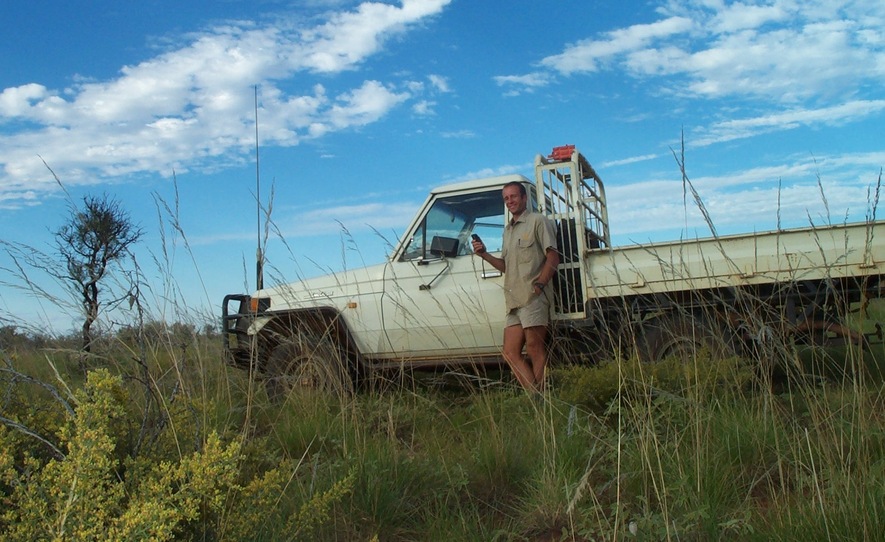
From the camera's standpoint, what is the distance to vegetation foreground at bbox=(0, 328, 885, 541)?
88.3 inches

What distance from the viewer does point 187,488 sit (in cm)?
230

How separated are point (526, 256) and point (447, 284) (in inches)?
36.7

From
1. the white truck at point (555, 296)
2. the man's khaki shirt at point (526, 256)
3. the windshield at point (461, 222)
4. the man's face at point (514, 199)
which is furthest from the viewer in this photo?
the windshield at point (461, 222)

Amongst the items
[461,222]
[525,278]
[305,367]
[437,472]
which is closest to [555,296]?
[525,278]

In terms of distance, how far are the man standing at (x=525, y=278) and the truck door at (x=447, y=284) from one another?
339 mm

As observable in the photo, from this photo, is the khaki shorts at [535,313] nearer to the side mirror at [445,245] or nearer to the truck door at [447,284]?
the truck door at [447,284]

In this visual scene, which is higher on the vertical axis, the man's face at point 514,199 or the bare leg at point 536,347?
the man's face at point 514,199

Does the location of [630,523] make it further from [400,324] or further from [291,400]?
[400,324]

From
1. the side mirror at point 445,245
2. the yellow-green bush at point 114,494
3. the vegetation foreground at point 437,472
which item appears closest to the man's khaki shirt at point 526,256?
the side mirror at point 445,245

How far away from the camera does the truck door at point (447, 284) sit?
235 inches

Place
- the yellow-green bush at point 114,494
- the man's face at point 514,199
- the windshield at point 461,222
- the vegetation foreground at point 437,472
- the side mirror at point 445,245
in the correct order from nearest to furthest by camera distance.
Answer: the yellow-green bush at point 114,494 → the vegetation foreground at point 437,472 → the man's face at point 514,199 → the side mirror at point 445,245 → the windshield at point 461,222

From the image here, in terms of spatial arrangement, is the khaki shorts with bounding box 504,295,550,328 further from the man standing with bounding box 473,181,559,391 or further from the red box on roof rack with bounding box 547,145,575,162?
the red box on roof rack with bounding box 547,145,575,162

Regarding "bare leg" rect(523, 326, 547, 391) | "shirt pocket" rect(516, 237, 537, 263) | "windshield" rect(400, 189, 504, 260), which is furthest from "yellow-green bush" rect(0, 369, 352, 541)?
"windshield" rect(400, 189, 504, 260)

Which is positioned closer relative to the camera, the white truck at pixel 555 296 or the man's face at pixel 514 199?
the white truck at pixel 555 296
